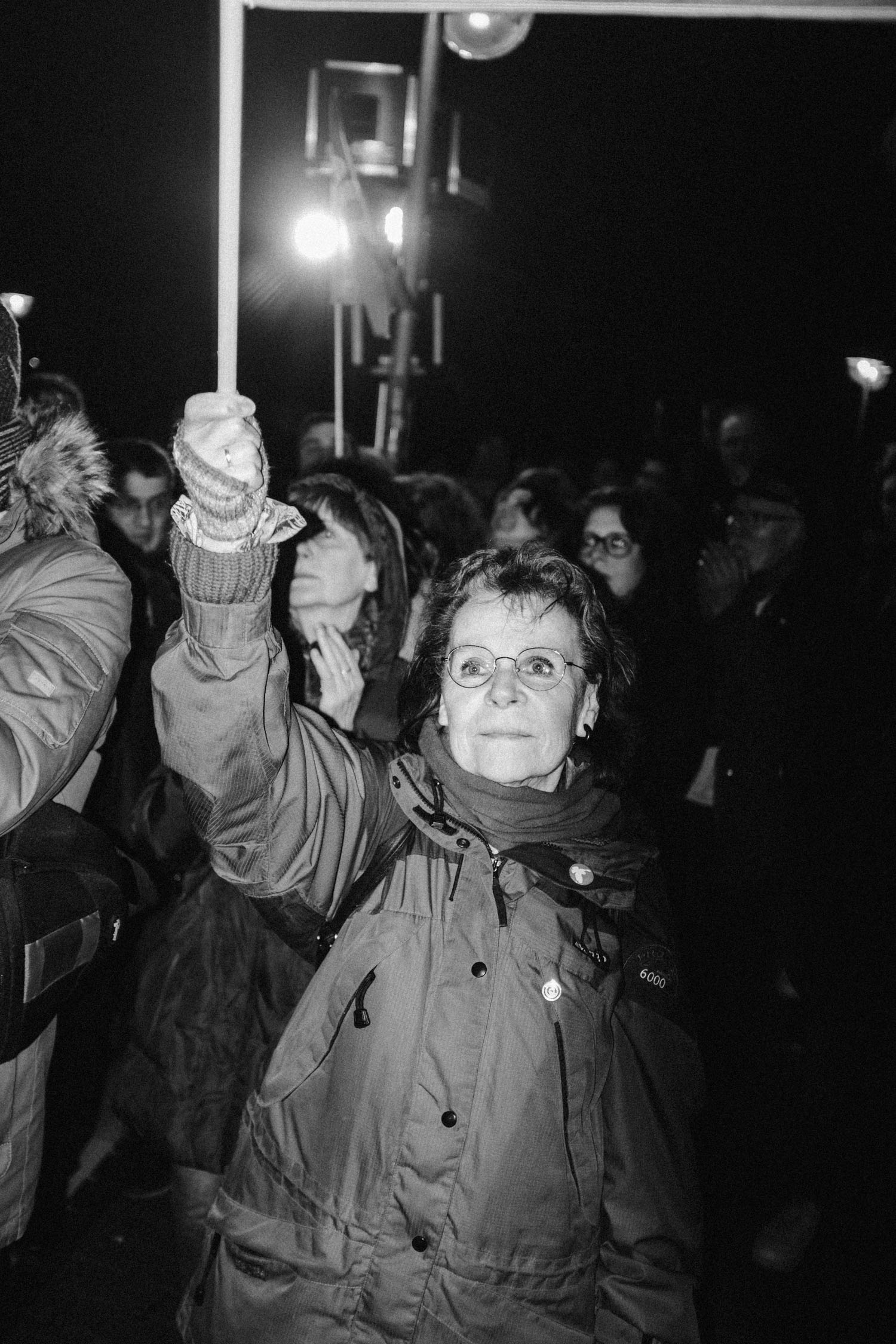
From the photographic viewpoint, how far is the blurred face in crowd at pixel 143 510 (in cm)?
395

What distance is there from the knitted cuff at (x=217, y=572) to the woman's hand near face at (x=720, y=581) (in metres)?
3.09

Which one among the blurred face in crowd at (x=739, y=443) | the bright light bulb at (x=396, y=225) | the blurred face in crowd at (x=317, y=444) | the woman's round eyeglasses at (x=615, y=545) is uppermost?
the bright light bulb at (x=396, y=225)

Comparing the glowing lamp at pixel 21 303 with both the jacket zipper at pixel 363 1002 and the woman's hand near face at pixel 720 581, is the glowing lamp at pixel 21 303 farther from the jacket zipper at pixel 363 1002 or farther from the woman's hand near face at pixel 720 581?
the jacket zipper at pixel 363 1002

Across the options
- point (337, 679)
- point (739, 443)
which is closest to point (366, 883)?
point (337, 679)

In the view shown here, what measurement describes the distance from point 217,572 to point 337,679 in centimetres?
151

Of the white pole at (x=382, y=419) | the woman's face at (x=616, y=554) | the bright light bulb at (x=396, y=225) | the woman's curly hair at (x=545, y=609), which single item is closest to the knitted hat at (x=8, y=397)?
the woman's curly hair at (x=545, y=609)

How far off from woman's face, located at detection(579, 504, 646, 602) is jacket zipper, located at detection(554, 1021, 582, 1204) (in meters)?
2.85

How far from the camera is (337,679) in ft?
9.39

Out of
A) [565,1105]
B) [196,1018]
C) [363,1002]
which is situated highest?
[363,1002]

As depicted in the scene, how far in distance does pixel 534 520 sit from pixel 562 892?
3.39 m

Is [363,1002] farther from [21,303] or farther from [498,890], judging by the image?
[21,303]

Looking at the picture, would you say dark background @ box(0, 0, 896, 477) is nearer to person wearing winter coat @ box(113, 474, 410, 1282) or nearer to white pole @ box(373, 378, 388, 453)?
white pole @ box(373, 378, 388, 453)

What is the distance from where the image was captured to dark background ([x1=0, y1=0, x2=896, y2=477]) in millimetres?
10047

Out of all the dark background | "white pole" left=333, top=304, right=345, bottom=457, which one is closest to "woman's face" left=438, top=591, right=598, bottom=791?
"white pole" left=333, top=304, right=345, bottom=457
